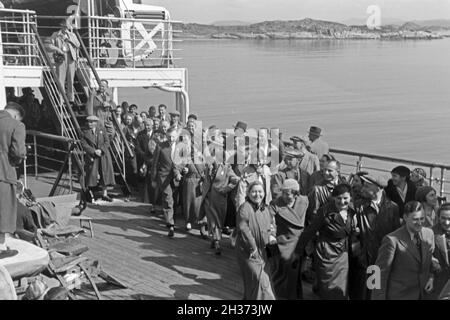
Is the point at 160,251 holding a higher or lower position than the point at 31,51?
lower

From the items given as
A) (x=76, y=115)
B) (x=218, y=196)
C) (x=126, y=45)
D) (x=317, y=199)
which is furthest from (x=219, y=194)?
(x=126, y=45)

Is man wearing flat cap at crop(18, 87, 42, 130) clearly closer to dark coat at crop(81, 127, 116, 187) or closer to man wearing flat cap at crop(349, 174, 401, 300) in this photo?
dark coat at crop(81, 127, 116, 187)

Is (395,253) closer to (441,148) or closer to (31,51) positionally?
(31,51)

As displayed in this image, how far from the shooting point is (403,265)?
4977 millimetres

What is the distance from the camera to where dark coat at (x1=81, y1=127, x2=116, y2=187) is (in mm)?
10414

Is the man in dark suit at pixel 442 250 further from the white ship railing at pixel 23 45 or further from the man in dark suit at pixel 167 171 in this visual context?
the white ship railing at pixel 23 45

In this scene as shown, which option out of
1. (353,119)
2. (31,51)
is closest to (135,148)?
(31,51)

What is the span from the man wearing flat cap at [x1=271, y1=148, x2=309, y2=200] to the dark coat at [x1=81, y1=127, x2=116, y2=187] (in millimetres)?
3825

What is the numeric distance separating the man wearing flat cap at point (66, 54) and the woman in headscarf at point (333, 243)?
7734 mm

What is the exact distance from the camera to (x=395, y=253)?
16.3ft

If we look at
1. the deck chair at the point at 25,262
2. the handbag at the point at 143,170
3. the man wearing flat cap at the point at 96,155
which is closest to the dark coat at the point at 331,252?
the deck chair at the point at 25,262

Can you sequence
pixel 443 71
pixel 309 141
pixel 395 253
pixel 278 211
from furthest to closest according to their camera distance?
1. pixel 443 71
2. pixel 309 141
3. pixel 278 211
4. pixel 395 253

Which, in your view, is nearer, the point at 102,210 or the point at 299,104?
the point at 102,210
